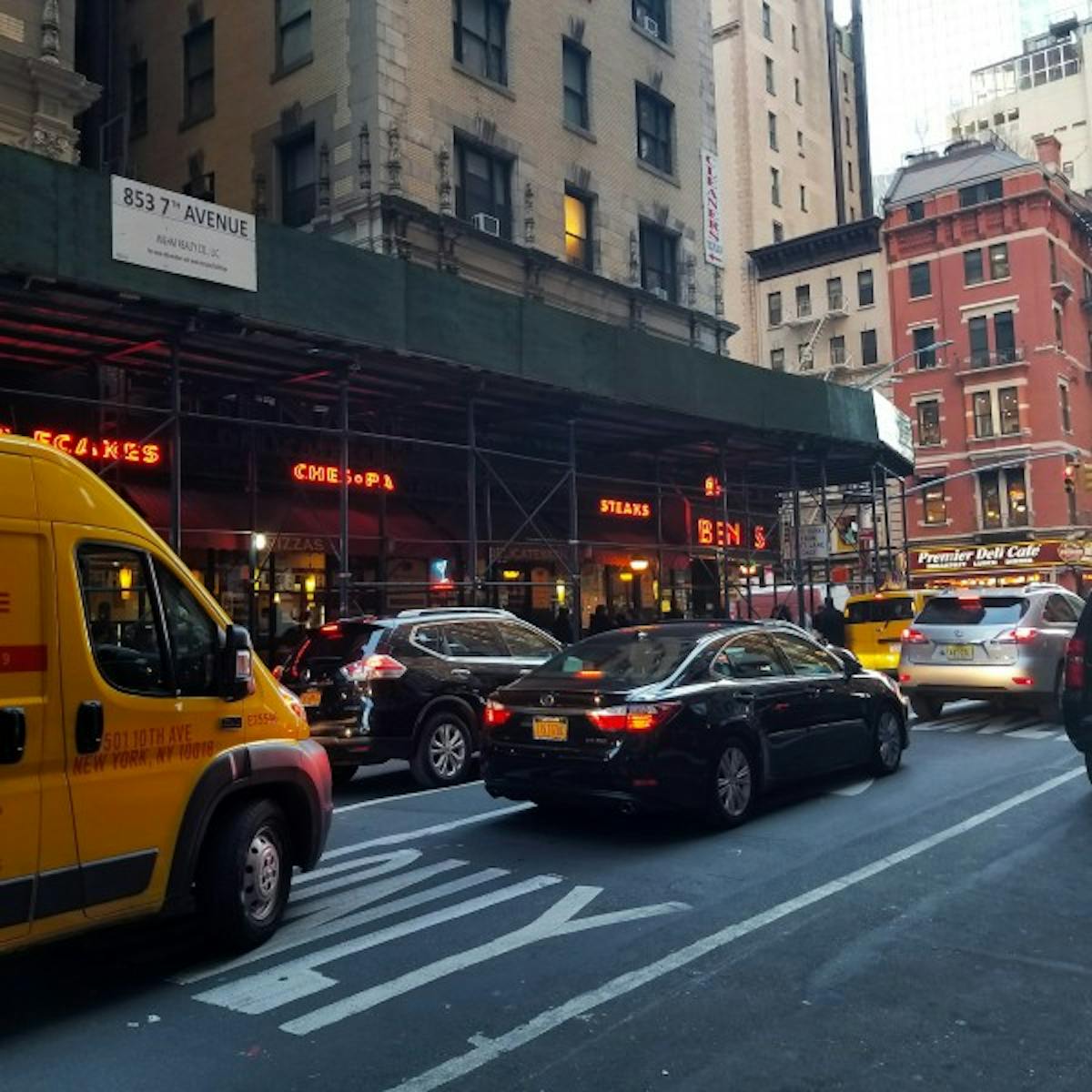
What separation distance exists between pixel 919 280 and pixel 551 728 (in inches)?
2061

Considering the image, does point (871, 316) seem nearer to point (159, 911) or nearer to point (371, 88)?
point (371, 88)

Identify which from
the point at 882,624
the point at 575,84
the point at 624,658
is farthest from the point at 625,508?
the point at 624,658

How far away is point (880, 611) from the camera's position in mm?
17547

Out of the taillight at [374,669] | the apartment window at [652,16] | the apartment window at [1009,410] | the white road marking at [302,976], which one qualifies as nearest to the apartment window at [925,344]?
the apartment window at [1009,410]

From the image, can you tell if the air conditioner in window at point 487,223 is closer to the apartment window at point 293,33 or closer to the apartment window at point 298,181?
the apartment window at point 298,181

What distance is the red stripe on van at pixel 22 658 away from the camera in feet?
13.6

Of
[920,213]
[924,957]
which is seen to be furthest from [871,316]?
[924,957]

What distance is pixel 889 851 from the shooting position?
689cm

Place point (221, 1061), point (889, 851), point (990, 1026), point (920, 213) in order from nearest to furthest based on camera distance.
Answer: point (221, 1061) < point (990, 1026) < point (889, 851) < point (920, 213)

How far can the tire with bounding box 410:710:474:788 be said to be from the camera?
9688 millimetres

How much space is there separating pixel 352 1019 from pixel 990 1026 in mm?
2507

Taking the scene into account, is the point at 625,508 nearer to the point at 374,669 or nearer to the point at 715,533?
the point at 715,533

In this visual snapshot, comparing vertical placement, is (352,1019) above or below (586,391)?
below

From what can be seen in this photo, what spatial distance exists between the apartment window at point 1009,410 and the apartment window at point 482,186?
3610 centimetres
